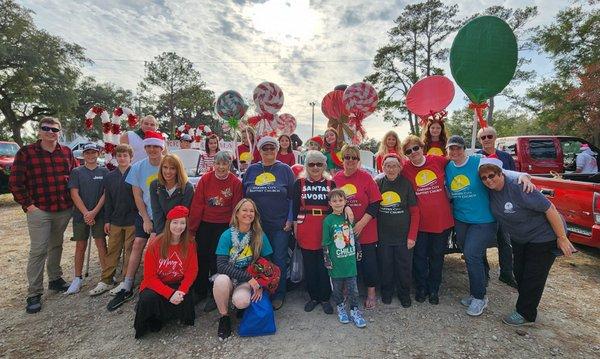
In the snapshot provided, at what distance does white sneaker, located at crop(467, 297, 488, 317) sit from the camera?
3317mm

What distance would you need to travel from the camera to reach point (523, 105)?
71.6 feet

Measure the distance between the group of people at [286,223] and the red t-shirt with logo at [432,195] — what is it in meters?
0.01

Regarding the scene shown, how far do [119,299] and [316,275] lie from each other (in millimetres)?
2249

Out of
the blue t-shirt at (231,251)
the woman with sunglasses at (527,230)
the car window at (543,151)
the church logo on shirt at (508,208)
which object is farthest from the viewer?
the car window at (543,151)

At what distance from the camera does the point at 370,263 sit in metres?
3.49

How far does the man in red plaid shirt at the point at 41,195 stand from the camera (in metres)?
3.67

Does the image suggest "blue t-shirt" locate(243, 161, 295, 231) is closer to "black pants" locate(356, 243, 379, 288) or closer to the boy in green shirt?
the boy in green shirt

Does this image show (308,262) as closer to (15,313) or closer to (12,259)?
(15,313)

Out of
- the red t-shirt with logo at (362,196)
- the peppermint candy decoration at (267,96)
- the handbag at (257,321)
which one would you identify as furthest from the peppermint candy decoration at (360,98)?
the handbag at (257,321)

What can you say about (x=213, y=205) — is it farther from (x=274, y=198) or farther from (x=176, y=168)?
(x=274, y=198)

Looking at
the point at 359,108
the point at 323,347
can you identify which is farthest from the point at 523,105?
the point at 323,347

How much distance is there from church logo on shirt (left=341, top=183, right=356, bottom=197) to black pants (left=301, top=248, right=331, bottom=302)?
669 millimetres

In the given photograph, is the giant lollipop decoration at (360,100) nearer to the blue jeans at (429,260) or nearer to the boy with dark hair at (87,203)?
the blue jeans at (429,260)

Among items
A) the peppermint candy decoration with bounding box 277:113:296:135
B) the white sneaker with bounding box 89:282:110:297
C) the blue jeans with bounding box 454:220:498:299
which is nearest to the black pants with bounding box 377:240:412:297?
the blue jeans with bounding box 454:220:498:299
